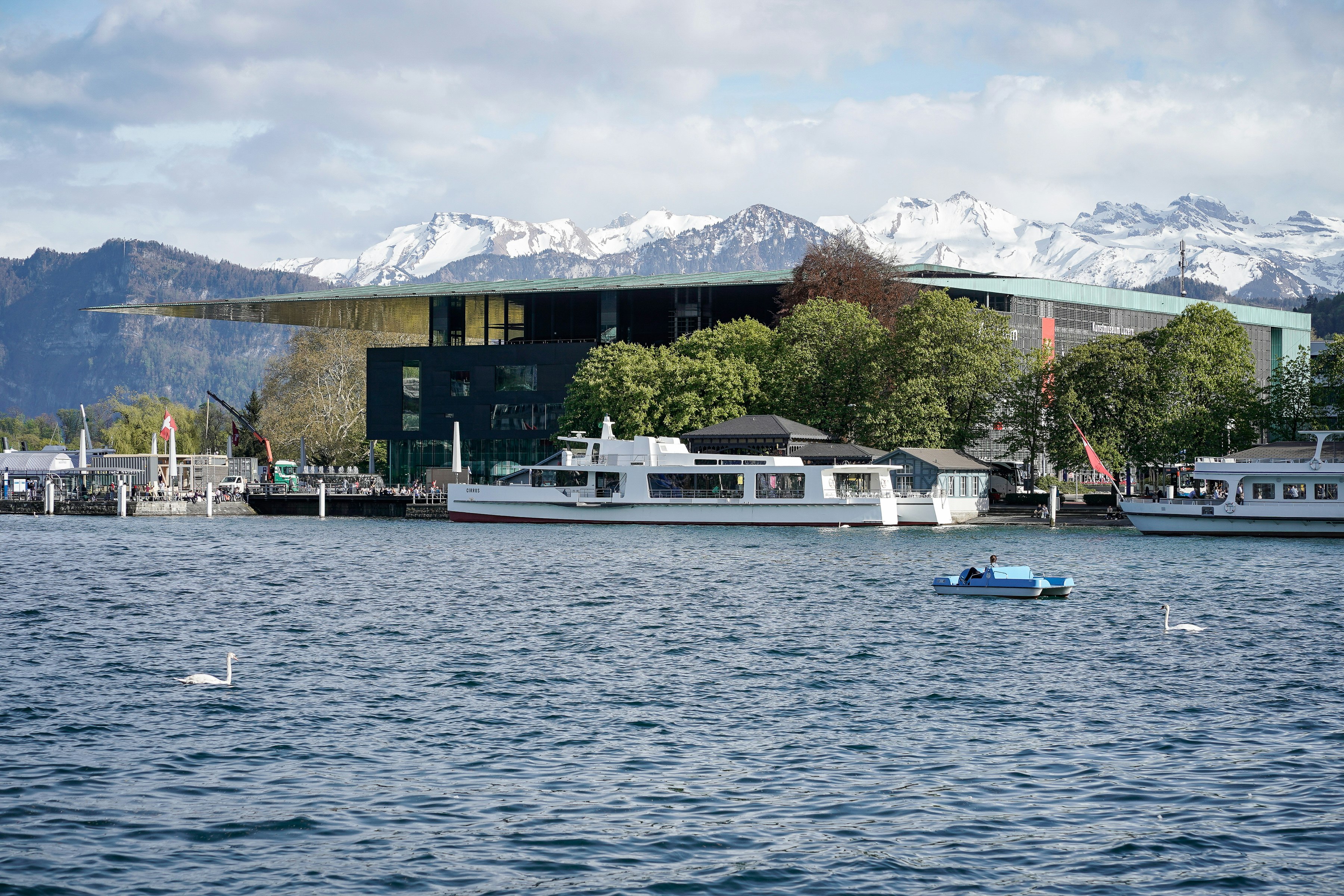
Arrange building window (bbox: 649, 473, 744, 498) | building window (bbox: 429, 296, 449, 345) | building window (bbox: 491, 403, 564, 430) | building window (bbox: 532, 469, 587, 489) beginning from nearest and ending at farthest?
building window (bbox: 649, 473, 744, 498)
building window (bbox: 532, 469, 587, 489)
building window (bbox: 491, 403, 564, 430)
building window (bbox: 429, 296, 449, 345)

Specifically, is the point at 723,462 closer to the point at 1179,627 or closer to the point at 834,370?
the point at 834,370

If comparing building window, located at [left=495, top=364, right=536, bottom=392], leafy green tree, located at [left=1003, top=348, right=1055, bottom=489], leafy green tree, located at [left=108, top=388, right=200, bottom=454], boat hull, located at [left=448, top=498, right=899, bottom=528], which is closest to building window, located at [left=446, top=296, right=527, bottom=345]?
building window, located at [left=495, top=364, right=536, bottom=392]

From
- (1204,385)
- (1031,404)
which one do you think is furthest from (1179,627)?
(1031,404)

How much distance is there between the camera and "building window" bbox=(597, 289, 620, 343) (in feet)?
380

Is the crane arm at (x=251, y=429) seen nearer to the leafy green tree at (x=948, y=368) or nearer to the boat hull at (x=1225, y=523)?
the leafy green tree at (x=948, y=368)

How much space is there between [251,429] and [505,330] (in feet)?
140

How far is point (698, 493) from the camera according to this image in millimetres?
88938

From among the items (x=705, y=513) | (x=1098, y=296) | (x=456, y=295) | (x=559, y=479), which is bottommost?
(x=705, y=513)

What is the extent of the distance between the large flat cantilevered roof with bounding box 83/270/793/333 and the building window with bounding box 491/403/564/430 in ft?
35.7

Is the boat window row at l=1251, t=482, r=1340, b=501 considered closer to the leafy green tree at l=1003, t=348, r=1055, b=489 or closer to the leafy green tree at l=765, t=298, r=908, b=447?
the leafy green tree at l=1003, t=348, r=1055, b=489

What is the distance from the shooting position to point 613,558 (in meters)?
60.5

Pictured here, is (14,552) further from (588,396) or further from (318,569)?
(588,396)

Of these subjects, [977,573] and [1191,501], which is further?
[1191,501]

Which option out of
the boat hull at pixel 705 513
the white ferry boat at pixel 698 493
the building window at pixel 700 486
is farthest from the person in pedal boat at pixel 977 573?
the building window at pixel 700 486
